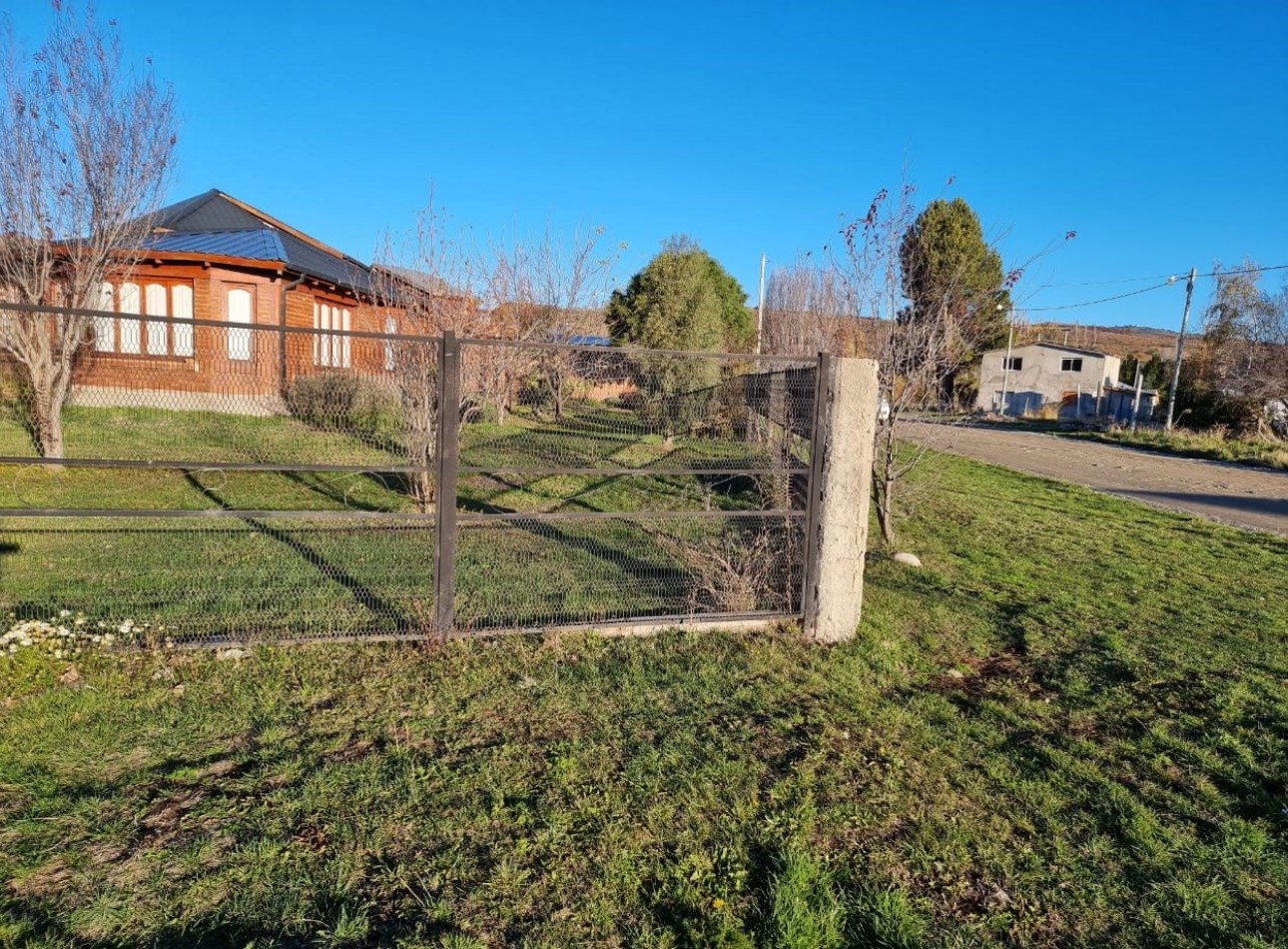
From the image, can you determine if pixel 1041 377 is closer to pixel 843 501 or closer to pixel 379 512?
pixel 843 501

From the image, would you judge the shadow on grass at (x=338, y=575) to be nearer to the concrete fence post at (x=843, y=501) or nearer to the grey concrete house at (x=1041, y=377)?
the concrete fence post at (x=843, y=501)

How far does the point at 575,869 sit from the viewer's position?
271cm

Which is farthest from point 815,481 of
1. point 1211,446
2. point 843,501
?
point 1211,446

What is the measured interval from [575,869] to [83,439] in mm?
5913

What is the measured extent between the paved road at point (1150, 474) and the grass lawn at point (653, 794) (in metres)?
4.64

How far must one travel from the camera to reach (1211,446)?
23172 mm

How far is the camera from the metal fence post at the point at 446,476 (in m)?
4.61

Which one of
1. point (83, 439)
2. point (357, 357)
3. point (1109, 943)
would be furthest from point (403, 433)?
point (1109, 943)

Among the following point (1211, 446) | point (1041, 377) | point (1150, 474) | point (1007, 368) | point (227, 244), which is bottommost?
point (1150, 474)

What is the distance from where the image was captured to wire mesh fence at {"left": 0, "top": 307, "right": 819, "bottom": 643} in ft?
15.9

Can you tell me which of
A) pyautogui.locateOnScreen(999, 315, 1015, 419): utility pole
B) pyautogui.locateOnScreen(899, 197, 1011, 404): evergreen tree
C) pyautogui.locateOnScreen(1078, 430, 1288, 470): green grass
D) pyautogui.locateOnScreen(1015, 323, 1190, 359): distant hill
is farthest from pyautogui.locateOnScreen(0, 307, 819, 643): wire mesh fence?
pyautogui.locateOnScreen(1015, 323, 1190, 359): distant hill

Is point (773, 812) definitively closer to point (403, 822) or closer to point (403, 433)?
point (403, 822)

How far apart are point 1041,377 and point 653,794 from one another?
180 ft

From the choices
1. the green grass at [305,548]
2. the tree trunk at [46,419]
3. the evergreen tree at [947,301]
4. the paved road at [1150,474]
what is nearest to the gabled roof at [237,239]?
the tree trunk at [46,419]
